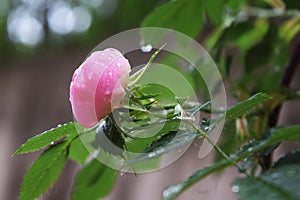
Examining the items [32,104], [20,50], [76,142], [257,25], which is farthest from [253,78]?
[20,50]

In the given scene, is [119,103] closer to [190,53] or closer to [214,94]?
[214,94]

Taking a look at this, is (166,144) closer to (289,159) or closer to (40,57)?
(289,159)

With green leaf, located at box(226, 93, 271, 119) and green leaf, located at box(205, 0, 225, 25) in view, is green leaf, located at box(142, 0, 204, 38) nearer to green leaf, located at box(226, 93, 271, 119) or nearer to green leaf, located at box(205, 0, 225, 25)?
green leaf, located at box(205, 0, 225, 25)

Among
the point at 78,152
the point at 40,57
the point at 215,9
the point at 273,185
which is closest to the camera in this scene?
the point at 273,185

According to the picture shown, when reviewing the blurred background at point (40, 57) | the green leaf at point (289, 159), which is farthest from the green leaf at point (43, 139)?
the blurred background at point (40, 57)

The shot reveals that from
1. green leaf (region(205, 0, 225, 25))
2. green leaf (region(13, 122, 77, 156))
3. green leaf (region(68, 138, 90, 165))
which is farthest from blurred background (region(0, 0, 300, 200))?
green leaf (region(13, 122, 77, 156))

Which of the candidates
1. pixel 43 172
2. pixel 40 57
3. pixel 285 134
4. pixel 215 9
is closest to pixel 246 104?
pixel 285 134
